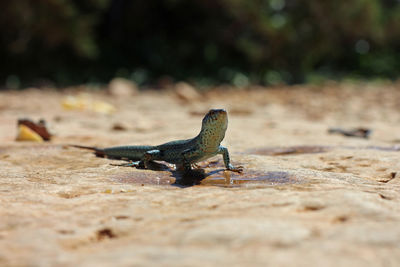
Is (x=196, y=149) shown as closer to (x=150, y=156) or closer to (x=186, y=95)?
(x=150, y=156)

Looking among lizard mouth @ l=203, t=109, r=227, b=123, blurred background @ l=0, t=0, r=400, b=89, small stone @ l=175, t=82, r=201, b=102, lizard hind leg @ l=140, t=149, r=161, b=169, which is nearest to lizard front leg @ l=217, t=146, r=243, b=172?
lizard mouth @ l=203, t=109, r=227, b=123

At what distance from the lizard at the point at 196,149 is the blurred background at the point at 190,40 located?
1006cm

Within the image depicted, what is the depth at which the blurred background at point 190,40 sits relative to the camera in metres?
13.7

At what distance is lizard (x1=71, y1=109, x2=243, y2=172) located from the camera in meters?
3.87

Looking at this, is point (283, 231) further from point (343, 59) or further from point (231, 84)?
point (343, 59)

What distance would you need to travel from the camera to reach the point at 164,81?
14.2m

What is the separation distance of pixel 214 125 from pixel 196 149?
10.0 inches

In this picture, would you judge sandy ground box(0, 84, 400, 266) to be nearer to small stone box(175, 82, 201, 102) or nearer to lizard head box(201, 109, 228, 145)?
lizard head box(201, 109, 228, 145)

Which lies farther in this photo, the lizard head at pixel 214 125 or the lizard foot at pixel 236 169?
the lizard head at pixel 214 125

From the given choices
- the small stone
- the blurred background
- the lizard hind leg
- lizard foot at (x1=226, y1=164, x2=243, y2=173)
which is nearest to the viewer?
lizard foot at (x1=226, y1=164, x2=243, y2=173)

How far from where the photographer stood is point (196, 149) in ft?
12.9

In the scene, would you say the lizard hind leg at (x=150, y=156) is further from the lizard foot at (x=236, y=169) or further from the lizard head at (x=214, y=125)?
the lizard foot at (x=236, y=169)

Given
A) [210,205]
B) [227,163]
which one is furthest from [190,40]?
[210,205]

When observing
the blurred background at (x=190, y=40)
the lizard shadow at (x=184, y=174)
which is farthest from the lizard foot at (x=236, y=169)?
the blurred background at (x=190, y=40)
